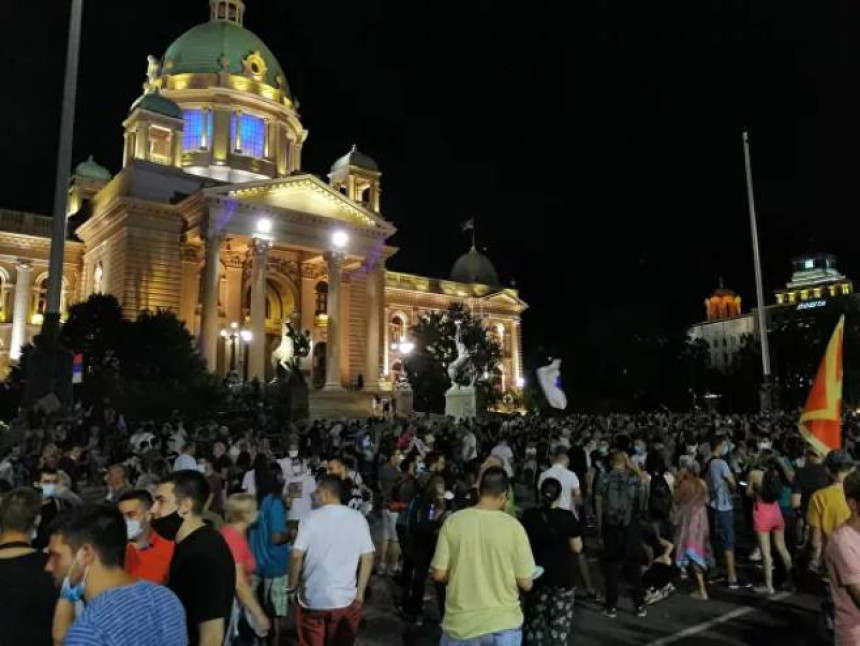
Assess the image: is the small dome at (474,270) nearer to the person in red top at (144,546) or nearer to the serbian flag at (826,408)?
the serbian flag at (826,408)

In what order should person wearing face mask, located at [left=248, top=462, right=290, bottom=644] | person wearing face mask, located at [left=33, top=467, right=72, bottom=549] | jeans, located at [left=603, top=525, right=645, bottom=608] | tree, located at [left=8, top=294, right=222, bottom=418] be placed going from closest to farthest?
person wearing face mask, located at [left=33, top=467, right=72, bottom=549] < person wearing face mask, located at [left=248, top=462, right=290, bottom=644] < jeans, located at [left=603, top=525, right=645, bottom=608] < tree, located at [left=8, top=294, right=222, bottom=418]

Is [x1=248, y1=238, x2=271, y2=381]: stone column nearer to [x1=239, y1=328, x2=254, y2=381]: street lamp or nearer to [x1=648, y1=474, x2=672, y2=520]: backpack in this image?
[x1=239, y1=328, x2=254, y2=381]: street lamp

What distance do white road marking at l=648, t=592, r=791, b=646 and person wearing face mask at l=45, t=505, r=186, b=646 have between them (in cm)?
560

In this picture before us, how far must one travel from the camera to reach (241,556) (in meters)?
4.85

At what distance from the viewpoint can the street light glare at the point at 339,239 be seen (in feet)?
143

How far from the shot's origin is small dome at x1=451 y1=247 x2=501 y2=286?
7181cm

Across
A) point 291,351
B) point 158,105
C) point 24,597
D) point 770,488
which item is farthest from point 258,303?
point 24,597

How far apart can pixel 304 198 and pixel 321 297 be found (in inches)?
351

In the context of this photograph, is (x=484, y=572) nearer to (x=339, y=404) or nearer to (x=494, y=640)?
(x=494, y=640)

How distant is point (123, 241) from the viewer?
40688mm

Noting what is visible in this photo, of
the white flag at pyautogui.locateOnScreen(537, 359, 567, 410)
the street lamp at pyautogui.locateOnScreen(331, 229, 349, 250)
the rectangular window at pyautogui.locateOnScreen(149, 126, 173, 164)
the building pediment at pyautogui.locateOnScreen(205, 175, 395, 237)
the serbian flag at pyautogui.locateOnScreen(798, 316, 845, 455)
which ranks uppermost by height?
the rectangular window at pyautogui.locateOnScreen(149, 126, 173, 164)

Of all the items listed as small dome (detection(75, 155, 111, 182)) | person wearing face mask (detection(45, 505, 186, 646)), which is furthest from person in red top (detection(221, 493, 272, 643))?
small dome (detection(75, 155, 111, 182))

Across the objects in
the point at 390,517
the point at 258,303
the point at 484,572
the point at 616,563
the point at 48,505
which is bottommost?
the point at 616,563

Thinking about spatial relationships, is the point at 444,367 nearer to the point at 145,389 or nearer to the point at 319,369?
the point at 319,369
